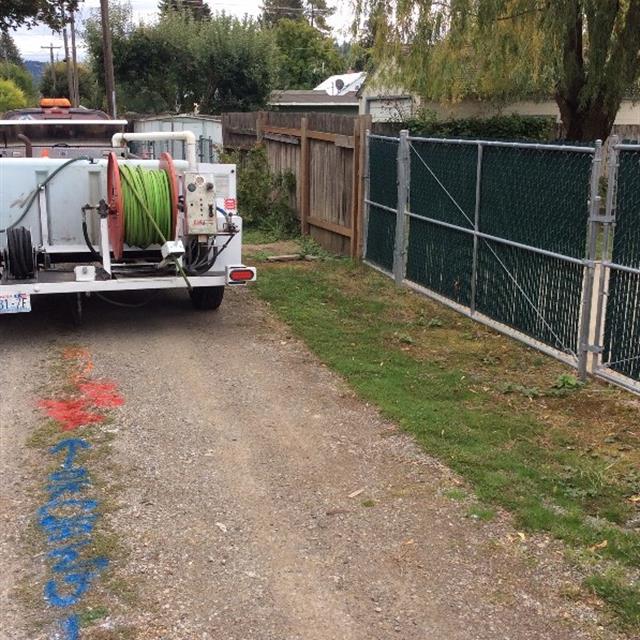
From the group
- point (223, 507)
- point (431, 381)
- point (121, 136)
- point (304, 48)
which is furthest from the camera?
point (304, 48)

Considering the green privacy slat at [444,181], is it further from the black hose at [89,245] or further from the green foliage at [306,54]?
the green foliage at [306,54]

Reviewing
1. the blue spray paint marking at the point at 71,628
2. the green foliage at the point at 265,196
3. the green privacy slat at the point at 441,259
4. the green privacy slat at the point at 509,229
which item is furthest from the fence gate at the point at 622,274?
the green foliage at the point at 265,196

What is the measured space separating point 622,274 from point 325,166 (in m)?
7.38

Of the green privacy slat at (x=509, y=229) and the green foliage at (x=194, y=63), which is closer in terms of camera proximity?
the green privacy slat at (x=509, y=229)

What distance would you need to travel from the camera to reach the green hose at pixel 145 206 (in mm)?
7547

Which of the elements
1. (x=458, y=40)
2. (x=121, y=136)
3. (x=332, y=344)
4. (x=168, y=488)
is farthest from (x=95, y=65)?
(x=168, y=488)

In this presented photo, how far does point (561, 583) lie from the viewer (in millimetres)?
3885

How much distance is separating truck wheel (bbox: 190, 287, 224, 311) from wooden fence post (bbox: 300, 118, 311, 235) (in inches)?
202

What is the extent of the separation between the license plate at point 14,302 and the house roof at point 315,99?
3237 cm

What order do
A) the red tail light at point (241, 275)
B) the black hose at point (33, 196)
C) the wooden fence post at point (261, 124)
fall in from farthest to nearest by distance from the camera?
the wooden fence post at point (261, 124) < the red tail light at point (241, 275) < the black hose at point (33, 196)

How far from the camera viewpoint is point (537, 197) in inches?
296

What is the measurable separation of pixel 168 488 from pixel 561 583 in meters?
2.27

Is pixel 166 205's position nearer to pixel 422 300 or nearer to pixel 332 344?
pixel 332 344

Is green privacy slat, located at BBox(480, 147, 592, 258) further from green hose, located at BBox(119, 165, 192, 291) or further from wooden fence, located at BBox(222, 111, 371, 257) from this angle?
wooden fence, located at BBox(222, 111, 371, 257)
